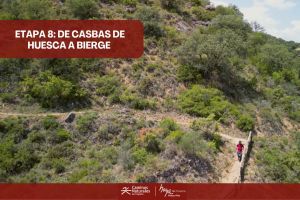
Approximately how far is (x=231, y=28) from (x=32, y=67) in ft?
88.6

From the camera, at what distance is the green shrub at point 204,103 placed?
129ft

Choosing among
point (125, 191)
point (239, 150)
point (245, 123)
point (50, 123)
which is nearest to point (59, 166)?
point (50, 123)

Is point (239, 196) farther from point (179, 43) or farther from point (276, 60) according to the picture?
point (276, 60)

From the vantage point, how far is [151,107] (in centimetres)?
3909

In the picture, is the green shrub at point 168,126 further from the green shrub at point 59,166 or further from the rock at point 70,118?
the green shrub at point 59,166

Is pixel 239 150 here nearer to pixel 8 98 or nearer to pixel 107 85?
pixel 107 85

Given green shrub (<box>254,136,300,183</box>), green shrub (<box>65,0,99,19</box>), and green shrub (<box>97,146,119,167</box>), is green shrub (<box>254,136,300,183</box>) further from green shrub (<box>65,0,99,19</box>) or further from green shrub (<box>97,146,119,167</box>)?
green shrub (<box>65,0,99,19</box>)

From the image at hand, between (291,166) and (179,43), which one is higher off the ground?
(179,43)

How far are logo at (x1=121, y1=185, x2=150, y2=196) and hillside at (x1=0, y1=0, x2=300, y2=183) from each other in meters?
1.34

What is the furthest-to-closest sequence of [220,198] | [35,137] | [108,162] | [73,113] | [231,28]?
[231,28] → [73,113] → [35,137] → [108,162] → [220,198]

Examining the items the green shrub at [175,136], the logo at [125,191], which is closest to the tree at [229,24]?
the green shrub at [175,136]

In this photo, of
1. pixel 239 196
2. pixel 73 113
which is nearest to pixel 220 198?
pixel 239 196

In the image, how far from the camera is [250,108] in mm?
43750

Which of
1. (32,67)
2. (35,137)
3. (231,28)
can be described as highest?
(231,28)
